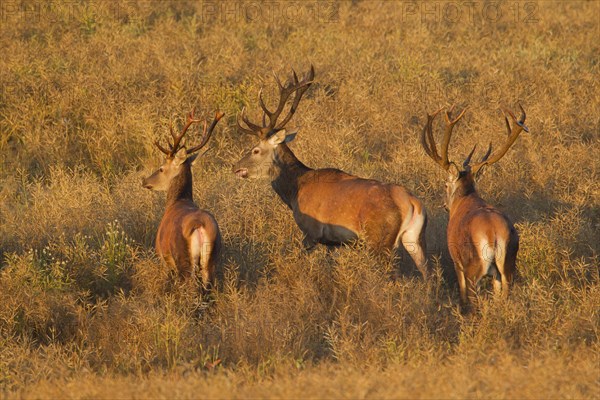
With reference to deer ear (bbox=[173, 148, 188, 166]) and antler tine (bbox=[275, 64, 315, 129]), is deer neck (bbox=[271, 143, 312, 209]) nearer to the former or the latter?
antler tine (bbox=[275, 64, 315, 129])

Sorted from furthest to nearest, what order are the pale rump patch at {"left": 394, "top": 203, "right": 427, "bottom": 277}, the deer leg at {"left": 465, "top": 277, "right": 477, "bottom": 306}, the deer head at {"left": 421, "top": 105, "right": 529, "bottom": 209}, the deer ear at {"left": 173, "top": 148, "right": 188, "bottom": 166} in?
the deer ear at {"left": 173, "top": 148, "right": 188, "bottom": 166} → the deer head at {"left": 421, "top": 105, "right": 529, "bottom": 209} → the pale rump patch at {"left": 394, "top": 203, "right": 427, "bottom": 277} → the deer leg at {"left": 465, "top": 277, "right": 477, "bottom": 306}

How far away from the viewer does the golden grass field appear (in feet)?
21.0

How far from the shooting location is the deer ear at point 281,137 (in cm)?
986

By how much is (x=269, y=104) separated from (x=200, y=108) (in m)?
1.09

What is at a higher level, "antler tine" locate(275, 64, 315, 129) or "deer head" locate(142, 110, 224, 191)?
"antler tine" locate(275, 64, 315, 129)

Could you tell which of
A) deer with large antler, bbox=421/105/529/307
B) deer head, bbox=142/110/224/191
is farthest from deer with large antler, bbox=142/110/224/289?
deer with large antler, bbox=421/105/529/307

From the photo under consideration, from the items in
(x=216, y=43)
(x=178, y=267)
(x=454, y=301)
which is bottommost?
(x=454, y=301)

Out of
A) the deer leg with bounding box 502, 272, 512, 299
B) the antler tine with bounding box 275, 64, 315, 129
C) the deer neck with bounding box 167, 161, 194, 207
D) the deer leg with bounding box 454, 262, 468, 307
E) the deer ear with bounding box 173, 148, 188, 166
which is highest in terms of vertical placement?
the antler tine with bounding box 275, 64, 315, 129

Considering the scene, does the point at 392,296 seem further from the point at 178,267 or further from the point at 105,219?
the point at 105,219

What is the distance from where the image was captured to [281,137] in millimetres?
9875

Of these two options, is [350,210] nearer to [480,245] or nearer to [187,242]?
[480,245]

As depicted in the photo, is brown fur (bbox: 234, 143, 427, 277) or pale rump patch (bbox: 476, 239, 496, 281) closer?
pale rump patch (bbox: 476, 239, 496, 281)

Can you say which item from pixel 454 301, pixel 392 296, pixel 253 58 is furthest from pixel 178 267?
pixel 253 58

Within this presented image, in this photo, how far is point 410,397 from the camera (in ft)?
17.8
